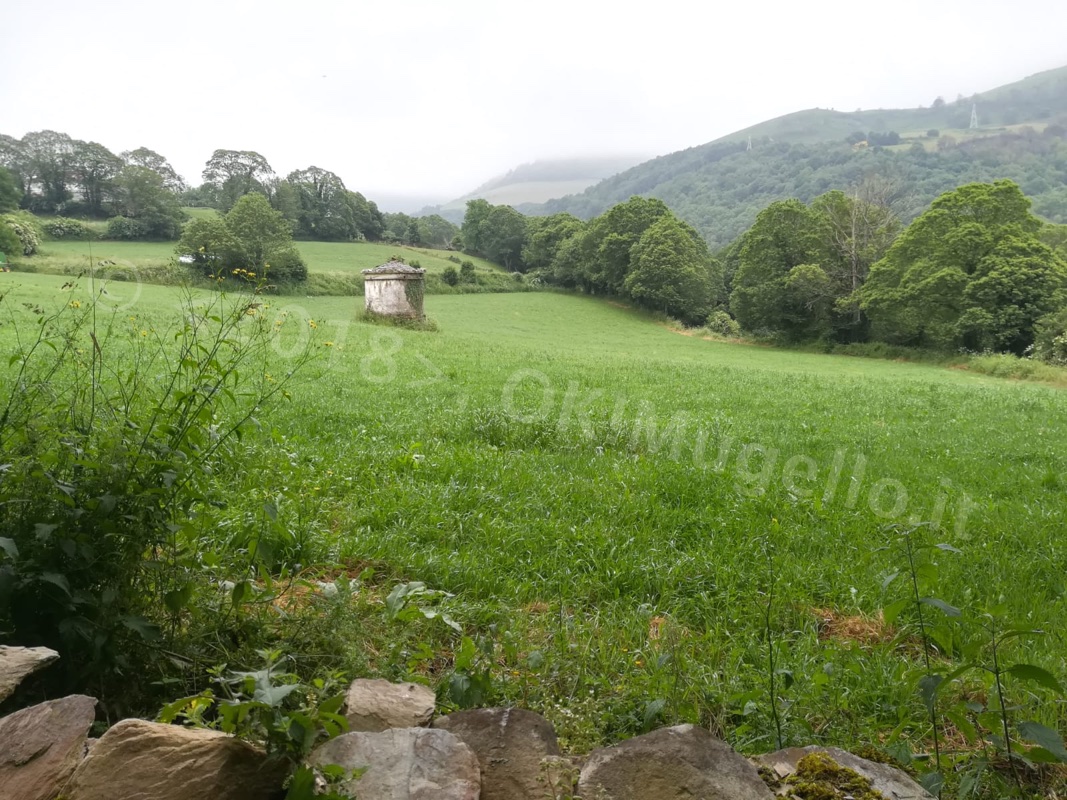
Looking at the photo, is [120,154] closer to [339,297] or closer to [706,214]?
[339,297]

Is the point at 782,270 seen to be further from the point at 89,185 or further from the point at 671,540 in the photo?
the point at 671,540

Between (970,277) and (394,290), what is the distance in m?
34.3

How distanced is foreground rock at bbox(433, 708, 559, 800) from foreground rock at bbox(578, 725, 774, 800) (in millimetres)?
158

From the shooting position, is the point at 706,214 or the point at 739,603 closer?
the point at 739,603

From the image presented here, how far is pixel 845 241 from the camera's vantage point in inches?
2032

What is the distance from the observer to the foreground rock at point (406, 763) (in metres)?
1.99

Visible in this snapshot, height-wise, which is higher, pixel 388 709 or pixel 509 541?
pixel 388 709

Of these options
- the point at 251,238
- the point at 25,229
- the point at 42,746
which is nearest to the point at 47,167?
the point at 25,229

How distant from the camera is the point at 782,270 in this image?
5266 cm

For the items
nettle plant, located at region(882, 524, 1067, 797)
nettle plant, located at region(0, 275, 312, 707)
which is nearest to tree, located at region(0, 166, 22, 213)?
nettle plant, located at region(0, 275, 312, 707)

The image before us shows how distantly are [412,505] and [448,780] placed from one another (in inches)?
169

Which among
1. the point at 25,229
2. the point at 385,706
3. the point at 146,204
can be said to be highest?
the point at 146,204

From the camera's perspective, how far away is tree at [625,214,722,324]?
199ft

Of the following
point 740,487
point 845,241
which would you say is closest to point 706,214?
point 845,241
